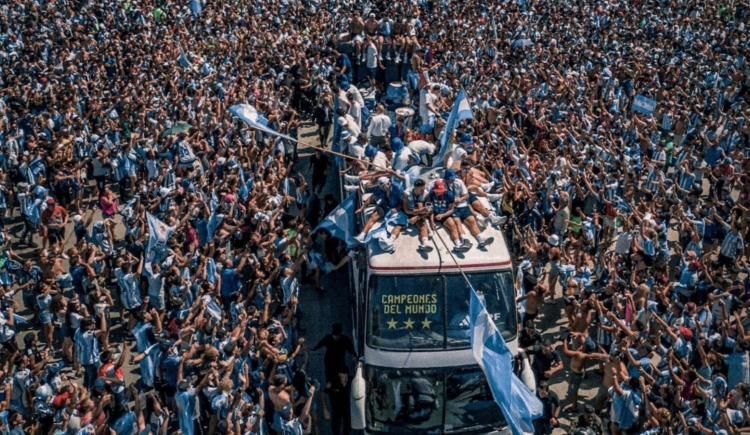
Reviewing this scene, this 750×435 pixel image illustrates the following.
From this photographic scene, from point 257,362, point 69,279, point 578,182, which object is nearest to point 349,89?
point 578,182

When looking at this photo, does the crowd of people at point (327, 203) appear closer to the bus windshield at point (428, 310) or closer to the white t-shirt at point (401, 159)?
the white t-shirt at point (401, 159)

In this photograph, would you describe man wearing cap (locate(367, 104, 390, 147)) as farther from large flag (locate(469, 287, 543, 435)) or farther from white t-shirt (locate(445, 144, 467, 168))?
large flag (locate(469, 287, 543, 435))

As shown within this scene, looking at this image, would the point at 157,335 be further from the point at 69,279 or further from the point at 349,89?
the point at 349,89

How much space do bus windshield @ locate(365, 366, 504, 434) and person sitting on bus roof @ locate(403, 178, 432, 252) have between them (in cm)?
201

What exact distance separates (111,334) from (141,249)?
1.53m

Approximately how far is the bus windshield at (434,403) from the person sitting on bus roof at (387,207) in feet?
6.02

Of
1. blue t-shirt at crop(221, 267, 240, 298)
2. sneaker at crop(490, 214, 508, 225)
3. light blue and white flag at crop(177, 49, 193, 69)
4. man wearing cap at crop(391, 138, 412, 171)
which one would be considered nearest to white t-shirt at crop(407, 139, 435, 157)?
man wearing cap at crop(391, 138, 412, 171)

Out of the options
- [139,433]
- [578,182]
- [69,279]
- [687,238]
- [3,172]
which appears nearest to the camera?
[139,433]

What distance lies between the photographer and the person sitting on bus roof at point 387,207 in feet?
36.2

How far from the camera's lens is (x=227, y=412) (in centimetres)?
1025

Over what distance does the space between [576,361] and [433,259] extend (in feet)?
9.84

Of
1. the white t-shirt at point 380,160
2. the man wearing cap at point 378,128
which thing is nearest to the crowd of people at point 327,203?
the man wearing cap at point 378,128

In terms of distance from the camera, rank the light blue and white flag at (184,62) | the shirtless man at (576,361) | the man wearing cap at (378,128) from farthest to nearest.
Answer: the light blue and white flag at (184,62) → the man wearing cap at (378,128) → the shirtless man at (576,361)

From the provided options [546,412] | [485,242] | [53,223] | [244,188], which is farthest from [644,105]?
[53,223]
